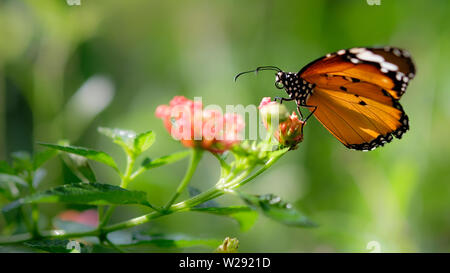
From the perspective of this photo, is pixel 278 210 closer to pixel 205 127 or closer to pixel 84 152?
pixel 205 127

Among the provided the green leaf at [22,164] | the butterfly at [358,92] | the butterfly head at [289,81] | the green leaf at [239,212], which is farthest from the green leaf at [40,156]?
the butterfly head at [289,81]

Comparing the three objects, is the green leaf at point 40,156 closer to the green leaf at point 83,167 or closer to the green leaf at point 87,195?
the green leaf at point 83,167

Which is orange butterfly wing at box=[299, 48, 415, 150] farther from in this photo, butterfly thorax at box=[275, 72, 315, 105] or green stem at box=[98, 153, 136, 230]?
green stem at box=[98, 153, 136, 230]

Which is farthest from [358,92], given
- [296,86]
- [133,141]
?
[133,141]

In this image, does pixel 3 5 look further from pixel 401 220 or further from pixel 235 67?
pixel 401 220
